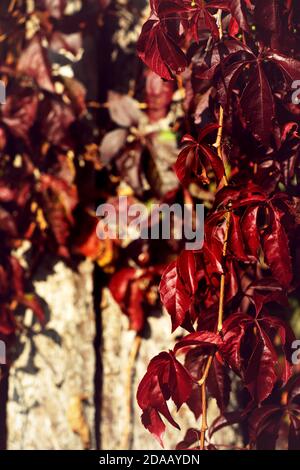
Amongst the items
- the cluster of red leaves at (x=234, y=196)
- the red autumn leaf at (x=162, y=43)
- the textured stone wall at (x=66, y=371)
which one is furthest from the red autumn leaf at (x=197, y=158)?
the textured stone wall at (x=66, y=371)

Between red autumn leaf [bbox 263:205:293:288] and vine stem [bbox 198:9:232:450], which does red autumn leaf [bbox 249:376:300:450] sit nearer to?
vine stem [bbox 198:9:232:450]

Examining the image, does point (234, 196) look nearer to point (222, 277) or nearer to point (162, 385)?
point (222, 277)

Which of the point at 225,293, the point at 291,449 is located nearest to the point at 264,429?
the point at 291,449

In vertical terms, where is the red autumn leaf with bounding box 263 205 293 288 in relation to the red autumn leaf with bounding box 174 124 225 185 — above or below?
below

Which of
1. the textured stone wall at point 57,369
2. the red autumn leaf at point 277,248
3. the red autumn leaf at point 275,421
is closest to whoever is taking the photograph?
the red autumn leaf at point 277,248

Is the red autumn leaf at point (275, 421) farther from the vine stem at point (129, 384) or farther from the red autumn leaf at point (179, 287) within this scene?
the vine stem at point (129, 384)

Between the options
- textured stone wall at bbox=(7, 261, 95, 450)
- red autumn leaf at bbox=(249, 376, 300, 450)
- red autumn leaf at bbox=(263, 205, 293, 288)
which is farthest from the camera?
textured stone wall at bbox=(7, 261, 95, 450)

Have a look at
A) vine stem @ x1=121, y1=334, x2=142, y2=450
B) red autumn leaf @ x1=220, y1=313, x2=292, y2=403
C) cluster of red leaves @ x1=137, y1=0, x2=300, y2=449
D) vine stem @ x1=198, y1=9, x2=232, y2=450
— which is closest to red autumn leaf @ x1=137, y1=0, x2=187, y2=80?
cluster of red leaves @ x1=137, y1=0, x2=300, y2=449

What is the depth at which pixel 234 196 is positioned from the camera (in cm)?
119

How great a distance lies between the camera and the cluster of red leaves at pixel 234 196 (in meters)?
1.17

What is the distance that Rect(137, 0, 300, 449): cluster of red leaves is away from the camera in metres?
1.17

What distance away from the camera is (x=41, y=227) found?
1804mm

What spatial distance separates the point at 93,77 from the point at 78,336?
2.37ft

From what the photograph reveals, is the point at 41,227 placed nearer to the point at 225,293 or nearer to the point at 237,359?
the point at 225,293
